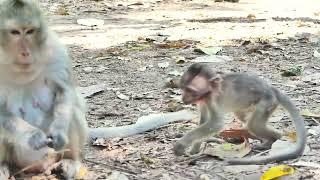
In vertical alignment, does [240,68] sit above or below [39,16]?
below

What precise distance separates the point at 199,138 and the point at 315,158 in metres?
0.71

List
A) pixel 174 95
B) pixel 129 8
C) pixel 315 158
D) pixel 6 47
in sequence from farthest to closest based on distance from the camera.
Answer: pixel 129 8, pixel 174 95, pixel 315 158, pixel 6 47

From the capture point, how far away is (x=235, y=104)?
4.61m

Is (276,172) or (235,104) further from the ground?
(235,104)

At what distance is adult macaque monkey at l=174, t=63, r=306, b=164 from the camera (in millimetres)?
4383

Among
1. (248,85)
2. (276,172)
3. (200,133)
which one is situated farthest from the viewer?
(248,85)

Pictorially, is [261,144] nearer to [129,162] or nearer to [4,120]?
[129,162]

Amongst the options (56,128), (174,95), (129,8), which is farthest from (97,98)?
(129,8)

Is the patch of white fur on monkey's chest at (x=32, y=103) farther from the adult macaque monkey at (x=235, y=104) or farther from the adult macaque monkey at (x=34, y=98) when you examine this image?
the adult macaque monkey at (x=235, y=104)

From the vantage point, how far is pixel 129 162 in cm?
452

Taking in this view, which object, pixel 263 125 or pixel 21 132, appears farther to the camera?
pixel 263 125

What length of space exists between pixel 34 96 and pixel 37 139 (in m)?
0.33

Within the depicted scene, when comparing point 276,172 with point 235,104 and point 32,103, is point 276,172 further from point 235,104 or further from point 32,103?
point 32,103

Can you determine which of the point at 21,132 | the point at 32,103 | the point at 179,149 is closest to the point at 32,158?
the point at 21,132
